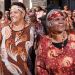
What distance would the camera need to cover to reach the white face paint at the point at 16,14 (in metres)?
6.43

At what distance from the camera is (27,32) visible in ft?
21.2

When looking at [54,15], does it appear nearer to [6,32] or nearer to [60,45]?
[60,45]

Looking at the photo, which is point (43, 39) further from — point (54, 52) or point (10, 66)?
point (10, 66)

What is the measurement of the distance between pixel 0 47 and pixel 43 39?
1.00 meters

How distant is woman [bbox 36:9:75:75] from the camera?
17.7 ft

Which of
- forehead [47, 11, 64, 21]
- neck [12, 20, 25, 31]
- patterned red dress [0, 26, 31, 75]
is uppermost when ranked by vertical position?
forehead [47, 11, 64, 21]

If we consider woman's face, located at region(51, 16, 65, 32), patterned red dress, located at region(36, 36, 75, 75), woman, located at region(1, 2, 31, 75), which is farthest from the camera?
woman, located at region(1, 2, 31, 75)

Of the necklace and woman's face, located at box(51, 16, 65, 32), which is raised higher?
woman's face, located at box(51, 16, 65, 32)

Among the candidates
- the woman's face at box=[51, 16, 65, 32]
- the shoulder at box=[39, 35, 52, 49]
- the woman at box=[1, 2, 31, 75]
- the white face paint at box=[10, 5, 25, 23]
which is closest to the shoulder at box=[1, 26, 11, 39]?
the woman at box=[1, 2, 31, 75]

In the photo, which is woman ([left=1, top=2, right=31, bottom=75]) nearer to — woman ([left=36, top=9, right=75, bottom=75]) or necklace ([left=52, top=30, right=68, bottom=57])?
woman ([left=36, top=9, right=75, bottom=75])

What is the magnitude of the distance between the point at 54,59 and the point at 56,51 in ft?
0.28

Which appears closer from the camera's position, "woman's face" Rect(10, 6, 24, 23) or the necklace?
the necklace

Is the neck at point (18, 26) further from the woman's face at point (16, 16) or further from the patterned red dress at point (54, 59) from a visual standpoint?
the patterned red dress at point (54, 59)

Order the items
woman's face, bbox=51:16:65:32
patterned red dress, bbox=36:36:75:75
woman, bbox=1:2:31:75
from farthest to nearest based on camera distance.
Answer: woman, bbox=1:2:31:75, woman's face, bbox=51:16:65:32, patterned red dress, bbox=36:36:75:75
